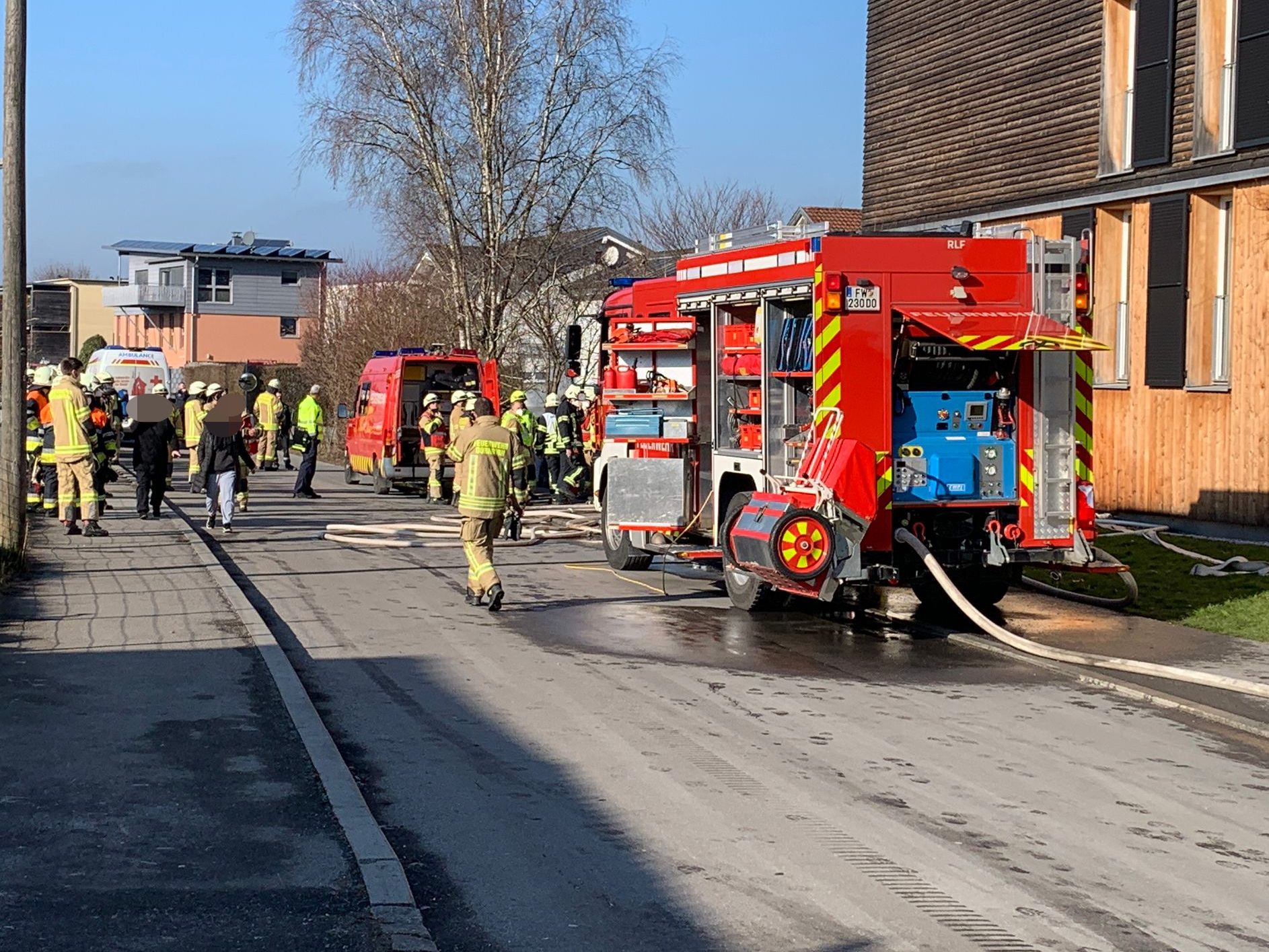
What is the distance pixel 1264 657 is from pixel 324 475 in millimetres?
24845

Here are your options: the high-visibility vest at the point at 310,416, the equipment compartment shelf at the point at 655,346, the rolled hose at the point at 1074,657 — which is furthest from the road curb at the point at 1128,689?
the high-visibility vest at the point at 310,416

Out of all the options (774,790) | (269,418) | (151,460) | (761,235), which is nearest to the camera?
(774,790)

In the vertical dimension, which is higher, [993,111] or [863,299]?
[993,111]

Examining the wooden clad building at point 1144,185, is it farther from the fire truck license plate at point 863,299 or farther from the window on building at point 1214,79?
the fire truck license plate at point 863,299

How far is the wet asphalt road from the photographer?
218 inches

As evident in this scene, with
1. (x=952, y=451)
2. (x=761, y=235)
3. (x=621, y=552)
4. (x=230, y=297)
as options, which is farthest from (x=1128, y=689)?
(x=230, y=297)

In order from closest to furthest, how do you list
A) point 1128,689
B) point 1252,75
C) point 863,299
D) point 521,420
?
1. point 1128,689
2. point 863,299
3. point 1252,75
4. point 521,420

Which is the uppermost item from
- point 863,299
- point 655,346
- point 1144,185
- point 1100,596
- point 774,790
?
point 1144,185

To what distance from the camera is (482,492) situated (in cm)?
1345

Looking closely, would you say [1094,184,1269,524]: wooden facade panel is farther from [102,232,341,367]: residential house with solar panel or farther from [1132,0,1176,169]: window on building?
[102,232,341,367]: residential house with solar panel

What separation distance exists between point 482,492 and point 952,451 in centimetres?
386

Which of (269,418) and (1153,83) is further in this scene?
(269,418)

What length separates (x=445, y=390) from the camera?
25.8 meters

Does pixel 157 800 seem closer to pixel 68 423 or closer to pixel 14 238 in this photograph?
pixel 14 238
